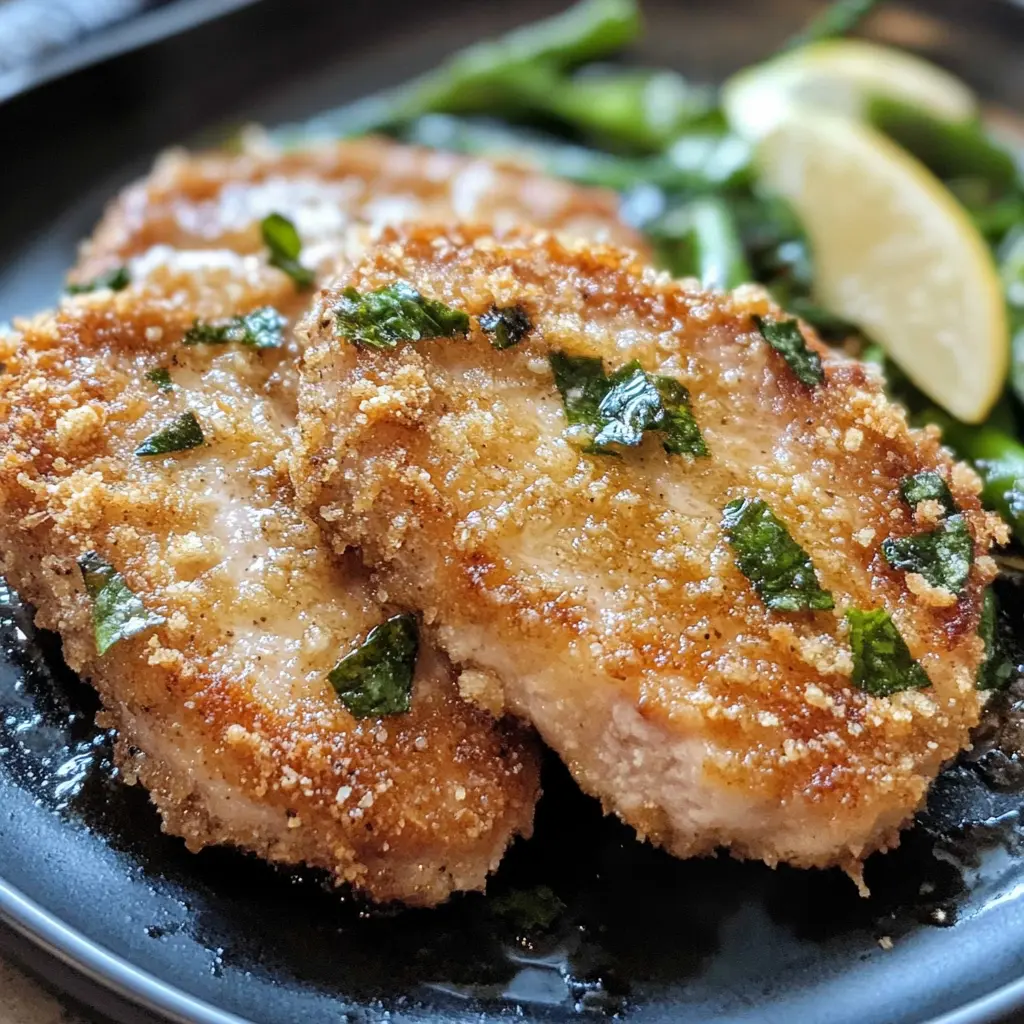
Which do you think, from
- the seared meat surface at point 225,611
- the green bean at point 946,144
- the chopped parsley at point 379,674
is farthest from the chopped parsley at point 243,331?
the green bean at point 946,144

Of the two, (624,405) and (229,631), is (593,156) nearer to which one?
(624,405)

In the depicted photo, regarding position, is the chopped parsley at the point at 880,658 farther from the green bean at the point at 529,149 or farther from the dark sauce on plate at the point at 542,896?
the green bean at the point at 529,149

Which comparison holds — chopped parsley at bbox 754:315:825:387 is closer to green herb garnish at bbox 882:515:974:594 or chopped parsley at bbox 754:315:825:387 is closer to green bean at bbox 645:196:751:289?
green herb garnish at bbox 882:515:974:594

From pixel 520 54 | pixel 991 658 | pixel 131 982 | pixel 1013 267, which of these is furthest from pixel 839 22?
pixel 131 982

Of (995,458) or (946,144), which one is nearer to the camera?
Answer: (995,458)

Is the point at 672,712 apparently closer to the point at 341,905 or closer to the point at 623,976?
the point at 623,976

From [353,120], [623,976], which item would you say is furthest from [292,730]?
[353,120]
